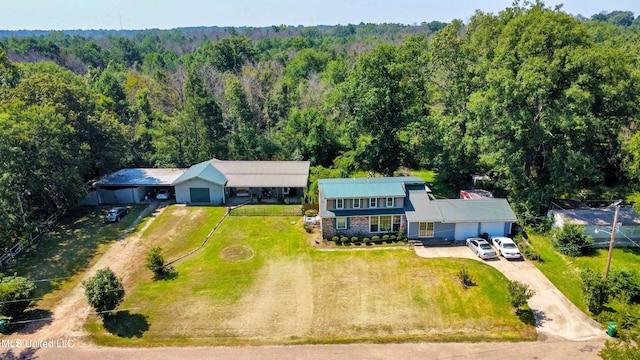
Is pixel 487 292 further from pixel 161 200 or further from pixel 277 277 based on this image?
pixel 161 200

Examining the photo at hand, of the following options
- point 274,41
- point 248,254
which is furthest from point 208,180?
point 274,41

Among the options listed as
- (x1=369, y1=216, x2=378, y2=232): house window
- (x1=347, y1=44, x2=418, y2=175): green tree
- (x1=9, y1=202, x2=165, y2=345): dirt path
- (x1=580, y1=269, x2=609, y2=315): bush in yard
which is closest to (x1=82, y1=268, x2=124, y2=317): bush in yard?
(x1=9, y1=202, x2=165, y2=345): dirt path

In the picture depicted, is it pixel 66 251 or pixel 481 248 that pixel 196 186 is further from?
pixel 481 248

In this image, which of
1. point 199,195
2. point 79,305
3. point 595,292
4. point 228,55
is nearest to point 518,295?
point 595,292

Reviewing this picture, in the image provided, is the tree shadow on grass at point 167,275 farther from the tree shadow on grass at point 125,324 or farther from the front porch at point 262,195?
the front porch at point 262,195

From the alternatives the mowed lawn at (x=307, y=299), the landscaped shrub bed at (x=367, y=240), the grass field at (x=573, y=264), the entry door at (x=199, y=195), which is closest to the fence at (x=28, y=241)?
the mowed lawn at (x=307, y=299)
